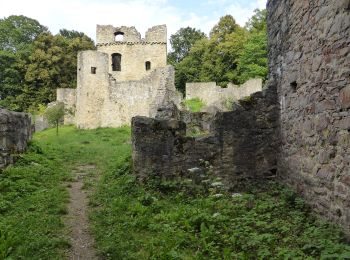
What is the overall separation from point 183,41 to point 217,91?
27008 millimetres

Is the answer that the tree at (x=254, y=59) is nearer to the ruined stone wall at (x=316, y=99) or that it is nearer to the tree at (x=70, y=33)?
the tree at (x=70, y=33)

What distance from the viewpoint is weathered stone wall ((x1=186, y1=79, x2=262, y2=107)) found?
2890cm

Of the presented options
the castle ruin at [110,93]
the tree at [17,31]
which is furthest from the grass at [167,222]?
the tree at [17,31]

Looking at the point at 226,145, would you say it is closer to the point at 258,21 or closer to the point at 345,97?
the point at 345,97

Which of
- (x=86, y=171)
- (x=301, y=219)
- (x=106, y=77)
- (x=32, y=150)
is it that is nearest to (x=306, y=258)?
(x=301, y=219)

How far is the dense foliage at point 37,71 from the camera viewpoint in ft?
138

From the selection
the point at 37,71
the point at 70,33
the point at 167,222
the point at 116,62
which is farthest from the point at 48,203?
the point at 70,33

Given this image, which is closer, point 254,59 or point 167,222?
point 167,222

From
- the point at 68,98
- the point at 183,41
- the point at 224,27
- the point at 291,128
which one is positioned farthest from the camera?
the point at 183,41

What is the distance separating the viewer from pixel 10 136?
11438 mm

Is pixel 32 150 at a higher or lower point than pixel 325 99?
lower

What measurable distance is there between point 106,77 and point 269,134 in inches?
829

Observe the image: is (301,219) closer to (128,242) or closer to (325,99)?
(325,99)

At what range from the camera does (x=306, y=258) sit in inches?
187
